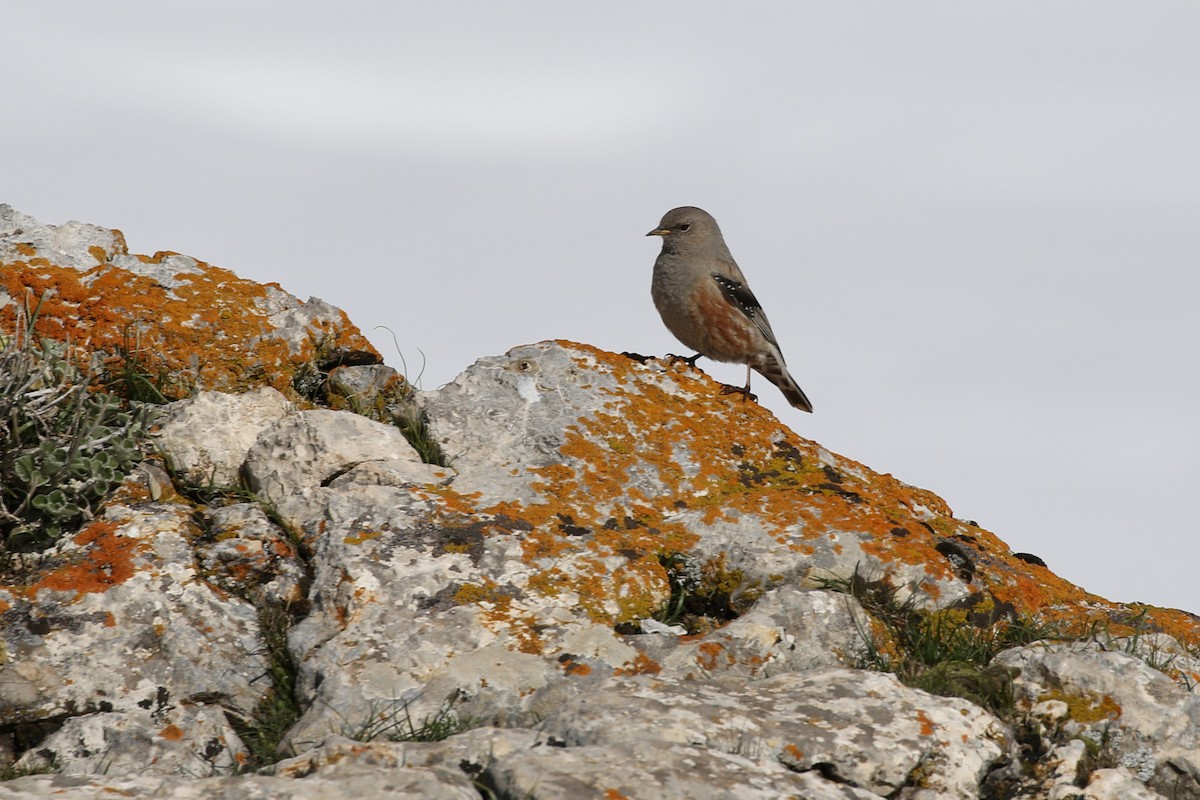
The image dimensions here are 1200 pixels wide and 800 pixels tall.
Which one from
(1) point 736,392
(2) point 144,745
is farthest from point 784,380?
(2) point 144,745

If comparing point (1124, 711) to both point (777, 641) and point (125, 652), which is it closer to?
point (777, 641)

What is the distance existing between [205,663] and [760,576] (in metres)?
2.83

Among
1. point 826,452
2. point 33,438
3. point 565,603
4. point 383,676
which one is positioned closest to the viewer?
point 383,676

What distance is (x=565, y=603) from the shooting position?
6.18m

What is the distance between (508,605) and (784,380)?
19.9ft

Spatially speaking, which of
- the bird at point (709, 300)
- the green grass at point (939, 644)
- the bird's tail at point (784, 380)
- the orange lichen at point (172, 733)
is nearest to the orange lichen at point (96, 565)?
the orange lichen at point (172, 733)

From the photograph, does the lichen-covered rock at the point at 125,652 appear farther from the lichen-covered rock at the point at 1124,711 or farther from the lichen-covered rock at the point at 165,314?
the lichen-covered rock at the point at 1124,711

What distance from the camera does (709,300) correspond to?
1077 cm

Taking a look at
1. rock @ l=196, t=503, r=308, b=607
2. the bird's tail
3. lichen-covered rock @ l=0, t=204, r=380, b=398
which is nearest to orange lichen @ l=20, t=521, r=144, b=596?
rock @ l=196, t=503, r=308, b=607

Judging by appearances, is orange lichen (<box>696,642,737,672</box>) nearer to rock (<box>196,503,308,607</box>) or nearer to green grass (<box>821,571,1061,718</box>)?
green grass (<box>821,571,1061,718</box>)

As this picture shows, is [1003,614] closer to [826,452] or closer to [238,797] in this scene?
[826,452]

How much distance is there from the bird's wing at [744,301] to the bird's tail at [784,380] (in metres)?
0.19

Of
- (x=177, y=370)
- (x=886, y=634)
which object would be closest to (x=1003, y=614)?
(x=886, y=634)

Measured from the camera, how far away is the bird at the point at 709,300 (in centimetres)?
1075
